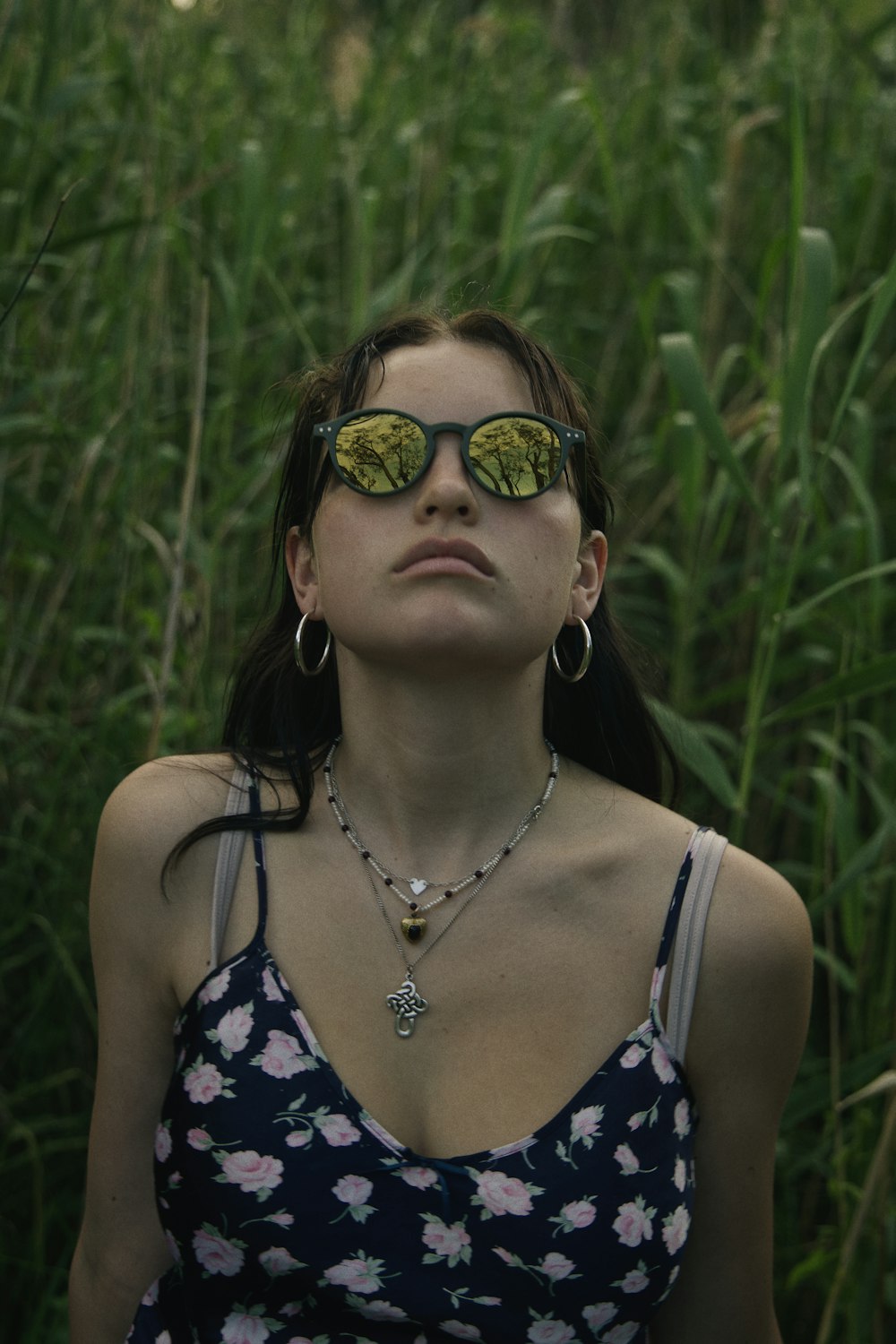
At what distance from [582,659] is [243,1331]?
71cm

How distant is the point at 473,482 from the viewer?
3.91 feet

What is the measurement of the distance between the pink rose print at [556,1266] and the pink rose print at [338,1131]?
0.63 feet

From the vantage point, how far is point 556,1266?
3.83 ft

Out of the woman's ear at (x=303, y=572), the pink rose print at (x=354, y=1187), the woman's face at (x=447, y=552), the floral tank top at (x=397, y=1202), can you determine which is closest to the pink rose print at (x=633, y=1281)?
the floral tank top at (x=397, y=1202)

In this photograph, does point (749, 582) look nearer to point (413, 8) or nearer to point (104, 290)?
point (104, 290)

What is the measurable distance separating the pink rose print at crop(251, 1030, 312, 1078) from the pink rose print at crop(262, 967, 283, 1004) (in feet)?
0.09

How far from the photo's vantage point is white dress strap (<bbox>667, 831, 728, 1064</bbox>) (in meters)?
1.25

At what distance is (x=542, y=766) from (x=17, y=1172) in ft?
3.25

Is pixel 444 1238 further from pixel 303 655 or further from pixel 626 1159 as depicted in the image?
pixel 303 655

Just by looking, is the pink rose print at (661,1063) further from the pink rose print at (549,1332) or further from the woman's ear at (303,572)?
the woman's ear at (303,572)

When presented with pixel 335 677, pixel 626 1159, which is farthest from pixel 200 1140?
pixel 335 677

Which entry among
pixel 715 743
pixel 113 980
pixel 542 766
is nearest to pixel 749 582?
pixel 715 743

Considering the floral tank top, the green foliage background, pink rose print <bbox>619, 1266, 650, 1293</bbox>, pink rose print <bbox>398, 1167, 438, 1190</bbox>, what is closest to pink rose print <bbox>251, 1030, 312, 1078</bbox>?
the floral tank top

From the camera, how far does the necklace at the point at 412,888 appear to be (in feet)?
4.06
